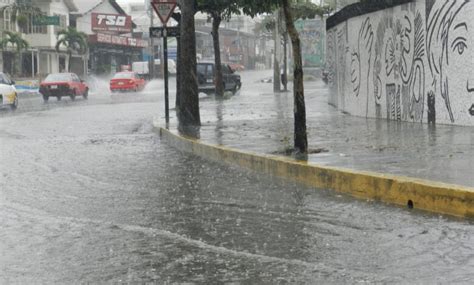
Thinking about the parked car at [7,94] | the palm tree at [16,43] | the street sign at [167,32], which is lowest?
the parked car at [7,94]

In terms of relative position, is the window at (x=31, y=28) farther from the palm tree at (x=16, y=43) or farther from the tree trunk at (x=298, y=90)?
the tree trunk at (x=298, y=90)

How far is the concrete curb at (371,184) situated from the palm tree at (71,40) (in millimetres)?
51974

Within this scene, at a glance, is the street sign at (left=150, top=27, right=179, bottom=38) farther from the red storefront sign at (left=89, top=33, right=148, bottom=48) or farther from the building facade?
the red storefront sign at (left=89, top=33, right=148, bottom=48)

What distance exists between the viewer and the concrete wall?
12.8 metres

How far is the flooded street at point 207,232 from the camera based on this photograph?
508cm

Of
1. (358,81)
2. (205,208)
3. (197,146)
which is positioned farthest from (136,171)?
(358,81)

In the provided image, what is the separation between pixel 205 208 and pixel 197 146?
5.26 meters

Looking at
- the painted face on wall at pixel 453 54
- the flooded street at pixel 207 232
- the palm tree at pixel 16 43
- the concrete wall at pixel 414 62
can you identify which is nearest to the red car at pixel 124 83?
the palm tree at pixel 16 43

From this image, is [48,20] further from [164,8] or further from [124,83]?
[164,8]

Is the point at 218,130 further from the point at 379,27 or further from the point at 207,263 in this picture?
the point at 207,263

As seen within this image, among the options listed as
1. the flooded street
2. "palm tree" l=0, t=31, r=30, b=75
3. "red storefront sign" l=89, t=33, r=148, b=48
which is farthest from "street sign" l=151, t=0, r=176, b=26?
"red storefront sign" l=89, t=33, r=148, b=48

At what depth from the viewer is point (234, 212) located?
7.33 meters

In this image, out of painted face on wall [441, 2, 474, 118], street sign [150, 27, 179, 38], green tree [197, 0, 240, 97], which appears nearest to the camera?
painted face on wall [441, 2, 474, 118]

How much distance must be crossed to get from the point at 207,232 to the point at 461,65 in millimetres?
7896
